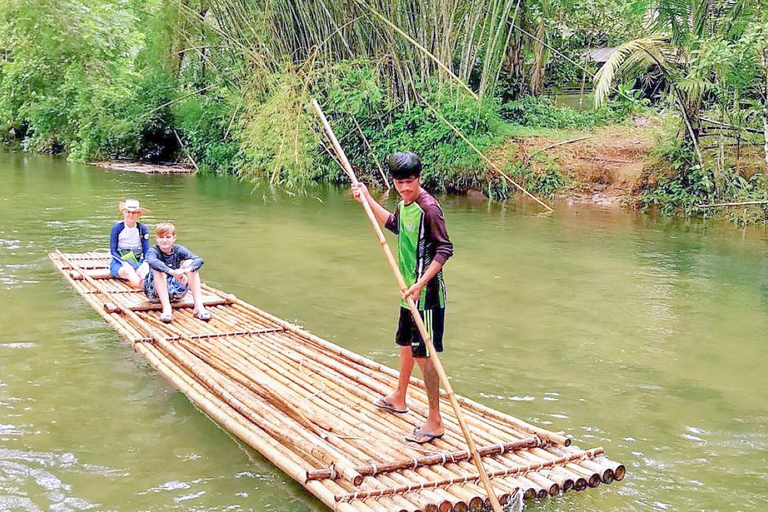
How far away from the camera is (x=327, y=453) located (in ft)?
10.2

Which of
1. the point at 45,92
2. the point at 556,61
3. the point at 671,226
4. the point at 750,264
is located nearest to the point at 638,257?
the point at 750,264

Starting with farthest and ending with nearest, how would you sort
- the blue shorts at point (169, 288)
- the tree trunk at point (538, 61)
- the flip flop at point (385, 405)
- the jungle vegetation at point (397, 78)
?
1. the tree trunk at point (538, 61)
2. the jungle vegetation at point (397, 78)
3. the blue shorts at point (169, 288)
4. the flip flop at point (385, 405)

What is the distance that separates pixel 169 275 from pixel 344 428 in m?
2.41

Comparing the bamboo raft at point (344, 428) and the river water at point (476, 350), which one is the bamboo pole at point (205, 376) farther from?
the river water at point (476, 350)

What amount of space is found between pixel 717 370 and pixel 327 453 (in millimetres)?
2866

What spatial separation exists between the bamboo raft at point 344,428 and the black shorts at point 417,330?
395 millimetres

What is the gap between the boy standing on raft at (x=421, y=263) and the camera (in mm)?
3234

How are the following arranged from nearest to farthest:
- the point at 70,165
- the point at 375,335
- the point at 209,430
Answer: the point at 209,430 → the point at 375,335 → the point at 70,165

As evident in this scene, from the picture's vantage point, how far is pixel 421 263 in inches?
130

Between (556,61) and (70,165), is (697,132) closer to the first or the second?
(556,61)

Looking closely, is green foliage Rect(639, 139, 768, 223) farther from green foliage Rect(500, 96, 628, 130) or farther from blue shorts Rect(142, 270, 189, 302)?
blue shorts Rect(142, 270, 189, 302)

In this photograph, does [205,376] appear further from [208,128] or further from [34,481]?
[208,128]

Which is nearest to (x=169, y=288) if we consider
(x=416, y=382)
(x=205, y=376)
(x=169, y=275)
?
(x=169, y=275)

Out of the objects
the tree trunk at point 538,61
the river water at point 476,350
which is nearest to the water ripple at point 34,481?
the river water at point 476,350
